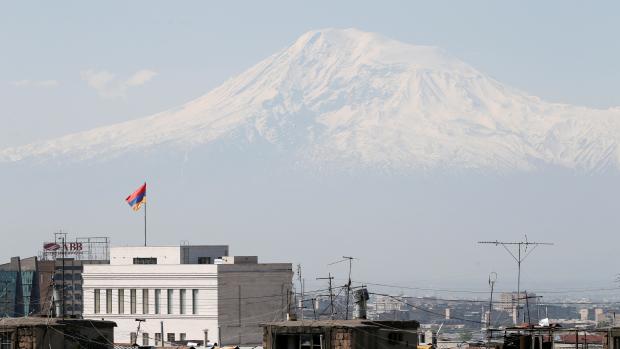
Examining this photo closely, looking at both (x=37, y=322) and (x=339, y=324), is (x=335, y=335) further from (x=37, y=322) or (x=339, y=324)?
(x=37, y=322)

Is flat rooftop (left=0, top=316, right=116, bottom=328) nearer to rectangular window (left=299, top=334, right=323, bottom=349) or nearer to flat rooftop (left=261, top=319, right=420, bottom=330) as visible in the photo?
flat rooftop (left=261, top=319, right=420, bottom=330)

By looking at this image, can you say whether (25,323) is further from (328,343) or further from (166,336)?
(166,336)

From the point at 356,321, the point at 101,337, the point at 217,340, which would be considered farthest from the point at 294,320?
the point at 217,340

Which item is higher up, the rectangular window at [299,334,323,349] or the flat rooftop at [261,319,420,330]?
the flat rooftop at [261,319,420,330]

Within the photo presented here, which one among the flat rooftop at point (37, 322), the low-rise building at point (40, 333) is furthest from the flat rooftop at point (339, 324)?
the flat rooftop at point (37, 322)

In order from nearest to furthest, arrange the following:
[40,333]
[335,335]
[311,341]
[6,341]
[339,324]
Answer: [335,335]
[339,324]
[311,341]
[40,333]
[6,341]

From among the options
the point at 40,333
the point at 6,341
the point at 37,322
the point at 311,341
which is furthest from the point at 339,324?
the point at 6,341

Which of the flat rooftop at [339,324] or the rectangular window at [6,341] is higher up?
the flat rooftop at [339,324]

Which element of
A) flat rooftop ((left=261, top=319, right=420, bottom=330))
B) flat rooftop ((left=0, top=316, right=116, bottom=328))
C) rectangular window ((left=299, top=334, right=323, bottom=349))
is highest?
flat rooftop ((left=0, top=316, right=116, bottom=328))

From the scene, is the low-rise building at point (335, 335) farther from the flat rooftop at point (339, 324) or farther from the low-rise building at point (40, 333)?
the low-rise building at point (40, 333)

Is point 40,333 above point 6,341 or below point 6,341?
above

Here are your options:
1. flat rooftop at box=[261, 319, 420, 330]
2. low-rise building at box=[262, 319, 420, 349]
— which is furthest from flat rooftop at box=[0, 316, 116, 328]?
flat rooftop at box=[261, 319, 420, 330]

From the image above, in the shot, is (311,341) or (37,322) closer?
(311,341)

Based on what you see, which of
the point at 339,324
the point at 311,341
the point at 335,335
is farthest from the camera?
the point at 311,341
